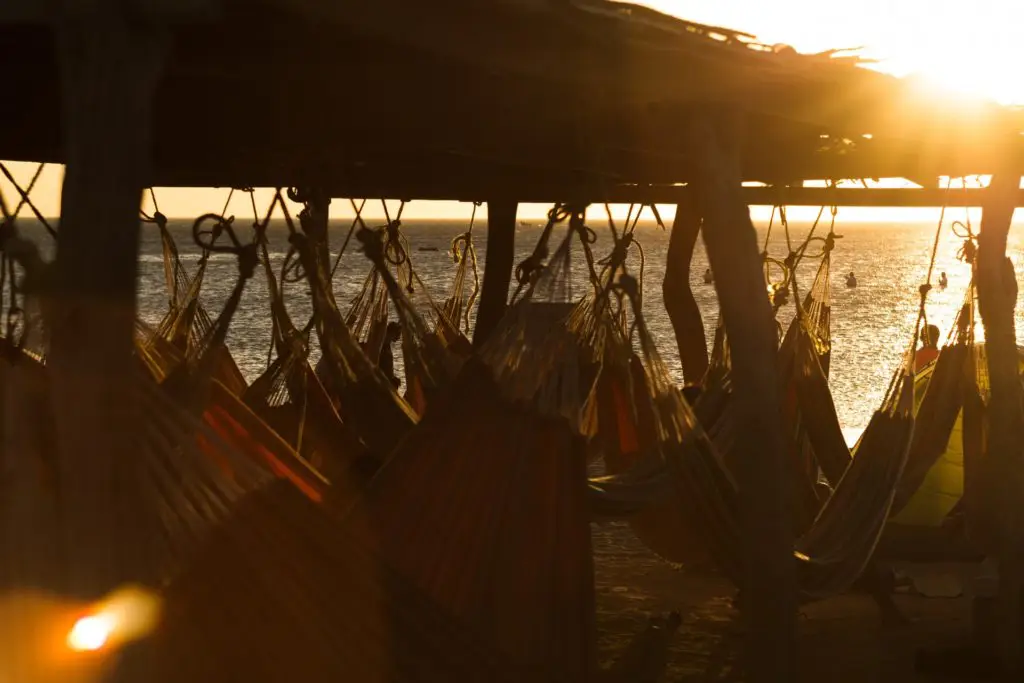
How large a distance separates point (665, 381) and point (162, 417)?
1.32 m

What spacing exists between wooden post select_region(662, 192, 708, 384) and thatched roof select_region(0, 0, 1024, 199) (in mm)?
1857

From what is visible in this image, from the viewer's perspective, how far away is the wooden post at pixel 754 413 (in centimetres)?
276

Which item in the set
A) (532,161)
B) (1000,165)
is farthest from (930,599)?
(532,161)

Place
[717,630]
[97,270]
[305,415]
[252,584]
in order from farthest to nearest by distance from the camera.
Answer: [717,630], [305,415], [252,584], [97,270]

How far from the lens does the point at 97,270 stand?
1.64 m

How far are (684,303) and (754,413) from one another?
3.55m

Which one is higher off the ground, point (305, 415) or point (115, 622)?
point (115, 622)

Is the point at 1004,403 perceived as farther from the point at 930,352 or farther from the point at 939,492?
the point at 930,352

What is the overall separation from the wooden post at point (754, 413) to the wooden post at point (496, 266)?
3124mm

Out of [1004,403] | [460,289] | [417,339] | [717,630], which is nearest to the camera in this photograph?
[417,339]

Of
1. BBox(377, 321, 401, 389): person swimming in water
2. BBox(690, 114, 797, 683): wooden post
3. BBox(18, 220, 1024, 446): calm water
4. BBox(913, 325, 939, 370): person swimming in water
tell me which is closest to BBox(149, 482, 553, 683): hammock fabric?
BBox(690, 114, 797, 683): wooden post

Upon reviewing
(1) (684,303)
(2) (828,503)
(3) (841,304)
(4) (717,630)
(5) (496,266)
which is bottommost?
(3) (841,304)

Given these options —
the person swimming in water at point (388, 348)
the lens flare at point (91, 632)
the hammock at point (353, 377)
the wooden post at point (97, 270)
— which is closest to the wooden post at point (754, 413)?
the hammock at point (353, 377)

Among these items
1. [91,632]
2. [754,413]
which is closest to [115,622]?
[91,632]
